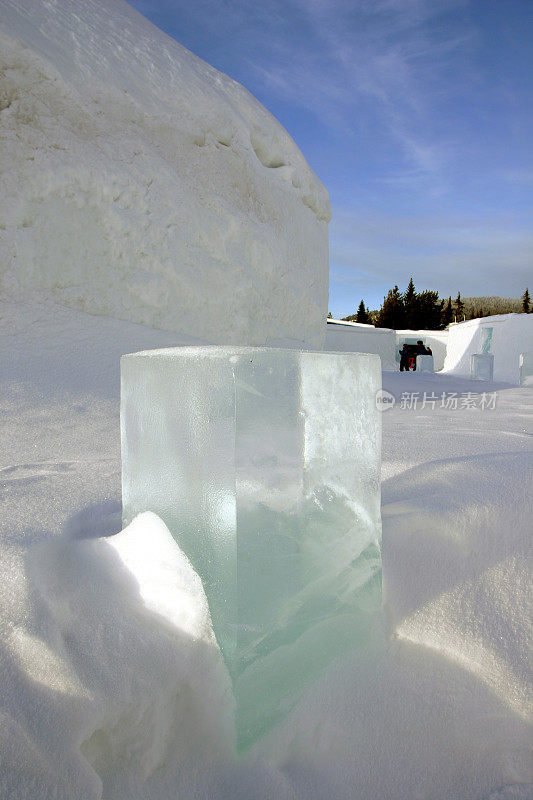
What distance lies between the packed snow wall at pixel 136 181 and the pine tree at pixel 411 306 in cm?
2614

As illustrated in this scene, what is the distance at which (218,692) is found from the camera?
97cm

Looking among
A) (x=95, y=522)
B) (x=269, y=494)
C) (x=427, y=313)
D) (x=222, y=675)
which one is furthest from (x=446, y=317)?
(x=222, y=675)

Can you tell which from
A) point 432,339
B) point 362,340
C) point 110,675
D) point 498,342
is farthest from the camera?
point 432,339

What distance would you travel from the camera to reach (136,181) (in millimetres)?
3590

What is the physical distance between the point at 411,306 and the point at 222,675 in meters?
30.9

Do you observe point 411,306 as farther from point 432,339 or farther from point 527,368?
point 527,368

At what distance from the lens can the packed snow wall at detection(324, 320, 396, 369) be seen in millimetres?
13922

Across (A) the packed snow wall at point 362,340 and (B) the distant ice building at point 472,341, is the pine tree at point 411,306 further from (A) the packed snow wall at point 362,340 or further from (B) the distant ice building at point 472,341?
(A) the packed snow wall at point 362,340

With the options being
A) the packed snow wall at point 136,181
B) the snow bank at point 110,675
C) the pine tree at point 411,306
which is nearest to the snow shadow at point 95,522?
the snow bank at point 110,675

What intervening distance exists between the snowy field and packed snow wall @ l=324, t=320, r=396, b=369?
1225 centimetres

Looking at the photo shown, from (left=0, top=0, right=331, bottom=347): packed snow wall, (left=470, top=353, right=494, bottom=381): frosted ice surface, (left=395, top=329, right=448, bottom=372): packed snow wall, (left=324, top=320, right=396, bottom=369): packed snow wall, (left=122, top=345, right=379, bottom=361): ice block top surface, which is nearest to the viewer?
(left=122, top=345, right=379, bottom=361): ice block top surface
